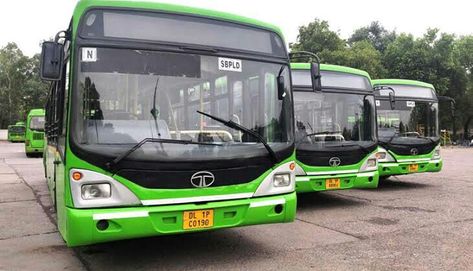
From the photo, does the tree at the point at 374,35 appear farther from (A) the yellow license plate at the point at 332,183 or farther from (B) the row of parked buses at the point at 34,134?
(A) the yellow license plate at the point at 332,183

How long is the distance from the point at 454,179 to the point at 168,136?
1045 cm

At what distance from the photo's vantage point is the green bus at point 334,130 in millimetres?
8102

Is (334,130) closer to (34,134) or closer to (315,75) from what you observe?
(315,75)

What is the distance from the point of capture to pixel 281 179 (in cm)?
526

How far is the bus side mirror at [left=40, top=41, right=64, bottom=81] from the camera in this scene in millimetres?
4605

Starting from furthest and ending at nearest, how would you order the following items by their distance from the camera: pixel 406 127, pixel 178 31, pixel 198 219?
pixel 406 127 < pixel 178 31 < pixel 198 219

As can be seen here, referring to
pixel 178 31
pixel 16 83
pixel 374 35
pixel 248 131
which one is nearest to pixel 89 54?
pixel 178 31

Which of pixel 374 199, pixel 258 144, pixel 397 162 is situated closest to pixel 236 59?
pixel 258 144

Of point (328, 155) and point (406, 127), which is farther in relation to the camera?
point (406, 127)

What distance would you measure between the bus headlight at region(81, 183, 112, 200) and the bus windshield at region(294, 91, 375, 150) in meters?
4.36

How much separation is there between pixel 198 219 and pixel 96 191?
39.3 inches

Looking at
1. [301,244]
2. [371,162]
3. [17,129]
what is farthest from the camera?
[17,129]

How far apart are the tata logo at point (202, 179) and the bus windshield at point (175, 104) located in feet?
0.54

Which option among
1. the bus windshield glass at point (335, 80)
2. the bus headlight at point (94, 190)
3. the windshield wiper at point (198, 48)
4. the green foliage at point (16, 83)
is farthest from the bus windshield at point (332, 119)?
the green foliage at point (16, 83)
